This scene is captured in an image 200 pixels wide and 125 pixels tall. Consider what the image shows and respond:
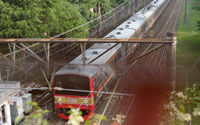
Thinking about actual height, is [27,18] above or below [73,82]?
above

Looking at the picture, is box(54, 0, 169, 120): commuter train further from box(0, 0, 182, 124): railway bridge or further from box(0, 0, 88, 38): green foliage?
box(0, 0, 88, 38): green foliage

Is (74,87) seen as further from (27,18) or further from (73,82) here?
(27,18)

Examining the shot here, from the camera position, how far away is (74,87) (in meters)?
7.65

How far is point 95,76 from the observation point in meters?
7.80

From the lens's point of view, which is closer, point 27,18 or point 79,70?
point 79,70

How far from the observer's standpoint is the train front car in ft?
24.6

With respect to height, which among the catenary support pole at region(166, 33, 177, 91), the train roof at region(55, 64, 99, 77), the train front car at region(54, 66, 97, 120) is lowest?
the train front car at region(54, 66, 97, 120)

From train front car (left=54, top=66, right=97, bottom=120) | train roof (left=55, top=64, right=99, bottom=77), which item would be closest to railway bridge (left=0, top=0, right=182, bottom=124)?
train roof (left=55, top=64, right=99, bottom=77)

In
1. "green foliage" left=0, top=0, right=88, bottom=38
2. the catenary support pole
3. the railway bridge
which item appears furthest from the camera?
"green foliage" left=0, top=0, right=88, bottom=38

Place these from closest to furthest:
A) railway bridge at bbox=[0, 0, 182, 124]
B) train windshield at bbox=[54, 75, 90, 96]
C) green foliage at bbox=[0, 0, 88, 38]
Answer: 1. railway bridge at bbox=[0, 0, 182, 124]
2. train windshield at bbox=[54, 75, 90, 96]
3. green foliage at bbox=[0, 0, 88, 38]

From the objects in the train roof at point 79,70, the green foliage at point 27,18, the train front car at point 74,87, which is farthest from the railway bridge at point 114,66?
the green foliage at point 27,18

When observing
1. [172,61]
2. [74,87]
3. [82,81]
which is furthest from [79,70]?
[172,61]

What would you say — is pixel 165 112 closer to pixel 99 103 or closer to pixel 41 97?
pixel 99 103

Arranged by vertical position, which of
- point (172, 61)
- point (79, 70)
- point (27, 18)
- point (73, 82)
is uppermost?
point (27, 18)
